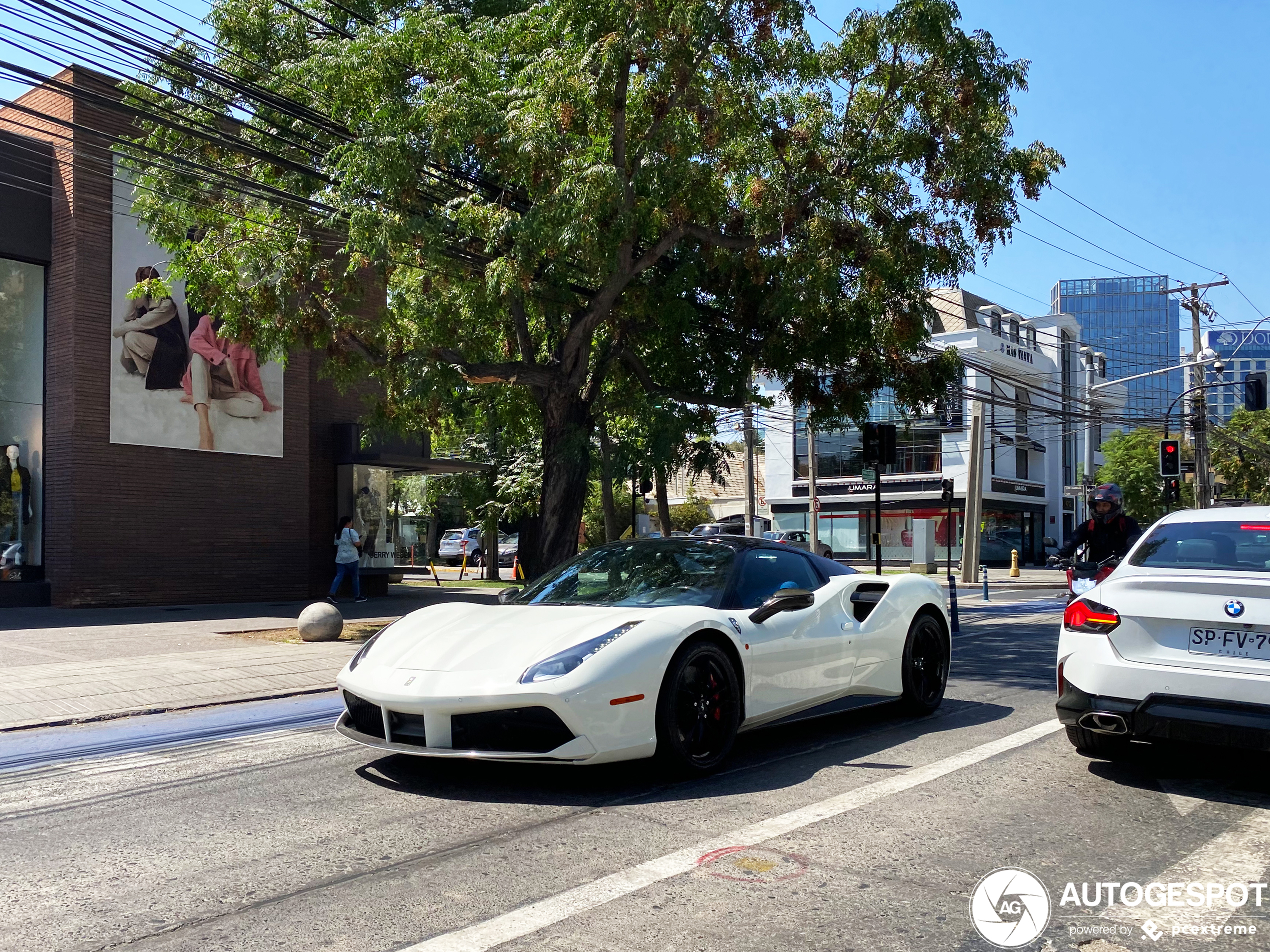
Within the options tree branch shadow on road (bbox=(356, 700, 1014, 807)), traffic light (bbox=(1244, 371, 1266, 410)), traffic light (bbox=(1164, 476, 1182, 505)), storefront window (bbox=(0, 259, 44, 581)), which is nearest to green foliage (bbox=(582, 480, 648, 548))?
traffic light (bbox=(1164, 476, 1182, 505))

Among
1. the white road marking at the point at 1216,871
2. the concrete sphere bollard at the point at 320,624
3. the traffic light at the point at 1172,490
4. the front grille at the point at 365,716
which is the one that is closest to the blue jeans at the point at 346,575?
the concrete sphere bollard at the point at 320,624

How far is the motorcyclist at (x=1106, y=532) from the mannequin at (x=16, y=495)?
15951 millimetres

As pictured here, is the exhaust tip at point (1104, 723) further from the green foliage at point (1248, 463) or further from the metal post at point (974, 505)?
the green foliage at point (1248, 463)

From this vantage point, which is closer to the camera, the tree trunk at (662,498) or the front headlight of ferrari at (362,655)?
the front headlight of ferrari at (362,655)

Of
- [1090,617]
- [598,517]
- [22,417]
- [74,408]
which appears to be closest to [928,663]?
[1090,617]

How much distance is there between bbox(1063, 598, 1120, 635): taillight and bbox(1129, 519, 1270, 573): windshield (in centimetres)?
43

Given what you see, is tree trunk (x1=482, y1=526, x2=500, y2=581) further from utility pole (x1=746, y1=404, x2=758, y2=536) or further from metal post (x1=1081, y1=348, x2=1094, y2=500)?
metal post (x1=1081, y1=348, x2=1094, y2=500)

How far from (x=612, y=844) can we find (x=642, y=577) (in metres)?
2.34

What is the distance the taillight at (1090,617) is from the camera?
18.5 feet

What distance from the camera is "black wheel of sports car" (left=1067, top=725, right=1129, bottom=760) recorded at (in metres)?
5.98

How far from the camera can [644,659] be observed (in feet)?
17.9

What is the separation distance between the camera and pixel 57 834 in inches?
195

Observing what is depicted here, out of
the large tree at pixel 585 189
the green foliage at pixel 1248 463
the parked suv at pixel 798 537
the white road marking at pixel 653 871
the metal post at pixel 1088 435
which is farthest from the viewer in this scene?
the metal post at pixel 1088 435
